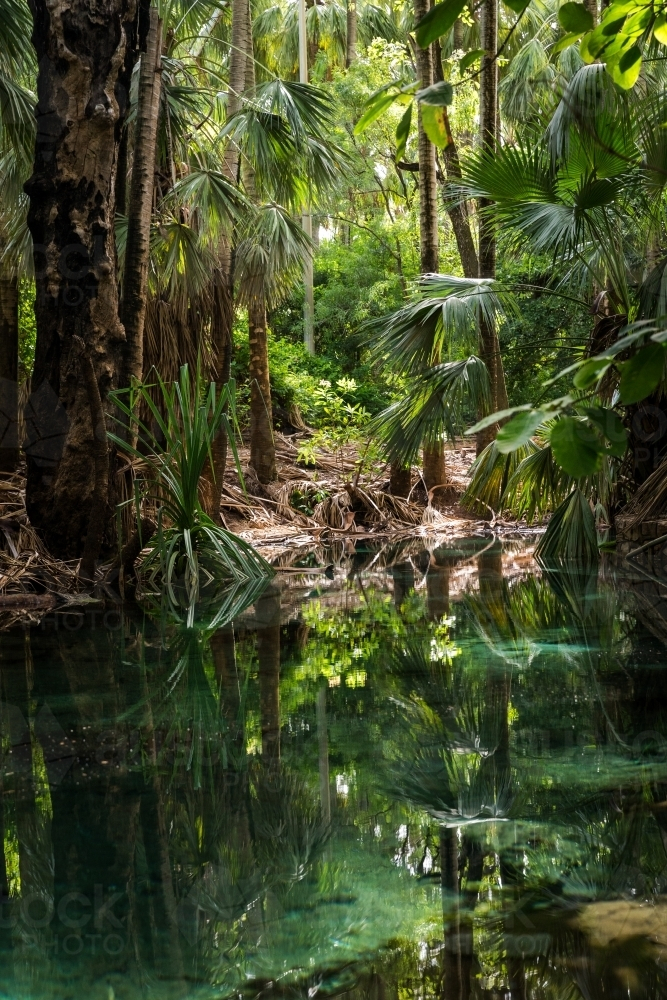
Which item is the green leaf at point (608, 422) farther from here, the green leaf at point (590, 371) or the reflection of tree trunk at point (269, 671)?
the reflection of tree trunk at point (269, 671)

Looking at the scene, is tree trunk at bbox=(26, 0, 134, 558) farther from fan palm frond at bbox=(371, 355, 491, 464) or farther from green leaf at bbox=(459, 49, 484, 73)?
green leaf at bbox=(459, 49, 484, 73)

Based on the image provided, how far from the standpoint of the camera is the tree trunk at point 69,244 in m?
4.84

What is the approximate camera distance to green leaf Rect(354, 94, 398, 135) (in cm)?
93

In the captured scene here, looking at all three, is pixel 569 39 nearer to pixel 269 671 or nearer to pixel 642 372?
pixel 642 372

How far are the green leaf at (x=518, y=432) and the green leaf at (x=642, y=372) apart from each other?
0.08 meters

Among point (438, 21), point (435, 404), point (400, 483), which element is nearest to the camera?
point (438, 21)

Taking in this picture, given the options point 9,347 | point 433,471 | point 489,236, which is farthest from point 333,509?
point 9,347

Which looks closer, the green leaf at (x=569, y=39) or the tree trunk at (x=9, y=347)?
the green leaf at (x=569, y=39)

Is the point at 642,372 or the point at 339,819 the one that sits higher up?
the point at 642,372

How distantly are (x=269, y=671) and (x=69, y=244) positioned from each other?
306 cm

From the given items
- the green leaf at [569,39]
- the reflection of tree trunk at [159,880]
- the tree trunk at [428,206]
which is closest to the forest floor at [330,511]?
the tree trunk at [428,206]

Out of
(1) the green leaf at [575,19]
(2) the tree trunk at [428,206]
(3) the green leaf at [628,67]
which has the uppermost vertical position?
(2) the tree trunk at [428,206]

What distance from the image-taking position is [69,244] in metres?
4.89

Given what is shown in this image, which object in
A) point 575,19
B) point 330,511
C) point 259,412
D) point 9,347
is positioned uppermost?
point 9,347
